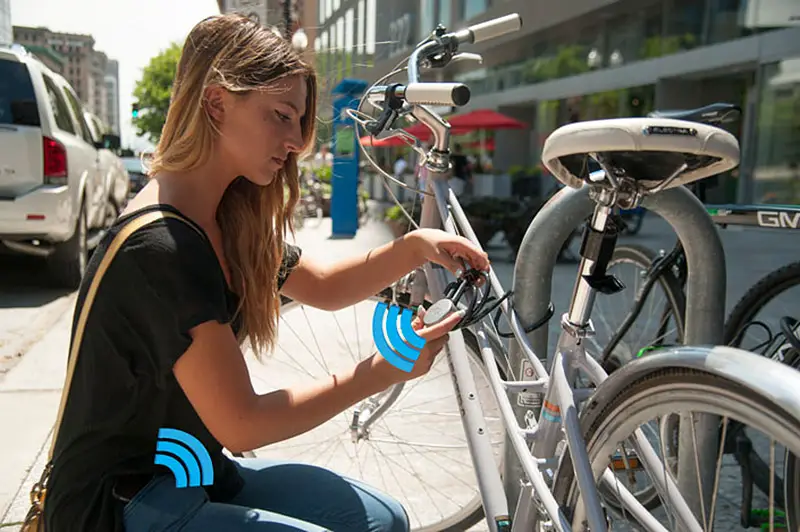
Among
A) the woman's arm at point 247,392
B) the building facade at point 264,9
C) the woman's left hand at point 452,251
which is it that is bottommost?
the woman's arm at point 247,392

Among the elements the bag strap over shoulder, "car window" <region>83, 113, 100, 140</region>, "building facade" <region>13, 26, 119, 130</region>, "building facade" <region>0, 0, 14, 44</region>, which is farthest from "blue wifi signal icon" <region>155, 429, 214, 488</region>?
"car window" <region>83, 113, 100, 140</region>

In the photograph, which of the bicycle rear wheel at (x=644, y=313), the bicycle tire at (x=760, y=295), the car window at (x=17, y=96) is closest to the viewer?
the bicycle tire at (x=760, y=295)

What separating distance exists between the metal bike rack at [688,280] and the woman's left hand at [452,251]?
0.27 m

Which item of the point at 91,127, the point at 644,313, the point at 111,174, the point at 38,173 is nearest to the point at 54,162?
the point at 38,173

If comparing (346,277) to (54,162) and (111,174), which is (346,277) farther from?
(111,174)

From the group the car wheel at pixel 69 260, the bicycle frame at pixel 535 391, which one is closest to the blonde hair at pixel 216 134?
the bicycle frame at pixel 535 391

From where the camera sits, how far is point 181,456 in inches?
61.2

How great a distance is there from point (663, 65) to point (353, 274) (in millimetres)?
14638

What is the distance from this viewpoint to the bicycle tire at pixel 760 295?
7.78ft

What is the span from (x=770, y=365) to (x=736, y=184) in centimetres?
1470

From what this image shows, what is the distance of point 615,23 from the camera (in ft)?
54.5

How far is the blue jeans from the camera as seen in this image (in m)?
1.50

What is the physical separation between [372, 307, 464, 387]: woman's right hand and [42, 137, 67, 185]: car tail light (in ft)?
18.6

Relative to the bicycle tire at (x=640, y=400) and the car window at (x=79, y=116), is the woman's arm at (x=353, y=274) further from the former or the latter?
the car window at (x=79, y=116)
